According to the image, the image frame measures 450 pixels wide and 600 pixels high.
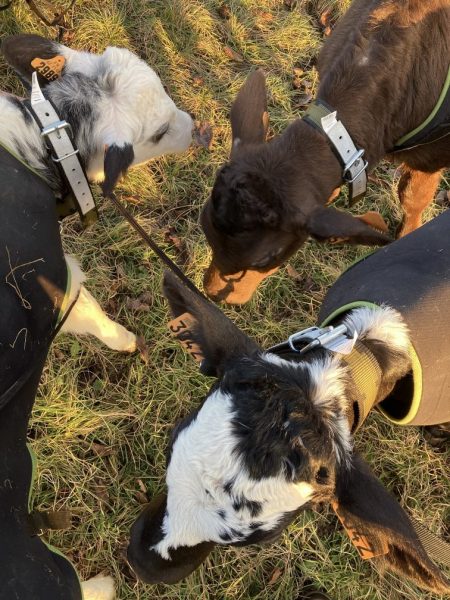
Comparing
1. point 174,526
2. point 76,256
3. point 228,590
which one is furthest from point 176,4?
point 228,590

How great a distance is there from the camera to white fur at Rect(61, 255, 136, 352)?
11.2 ft

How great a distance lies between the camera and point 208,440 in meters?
2.17

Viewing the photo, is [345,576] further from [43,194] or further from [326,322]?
[43,194]

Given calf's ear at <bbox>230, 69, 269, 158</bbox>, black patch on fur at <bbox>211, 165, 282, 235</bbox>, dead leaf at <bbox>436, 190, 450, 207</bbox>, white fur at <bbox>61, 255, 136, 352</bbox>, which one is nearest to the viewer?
black patch on fur at <bbox>211, 165, 282, 235</bbox>

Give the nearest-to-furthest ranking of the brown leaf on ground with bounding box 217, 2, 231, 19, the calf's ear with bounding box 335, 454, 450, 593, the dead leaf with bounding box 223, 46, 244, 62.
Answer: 1. the calf's ear with bounding box 335, 454, 450, 593
2. the dead leaf with bounding box 223, 46, 244, 62
3. the brown leaf on ground with bounding box 217, 2, 231, 19

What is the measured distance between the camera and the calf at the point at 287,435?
2.12m

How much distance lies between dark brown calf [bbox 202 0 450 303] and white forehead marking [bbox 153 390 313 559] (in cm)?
136

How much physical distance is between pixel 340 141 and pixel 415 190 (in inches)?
56.1

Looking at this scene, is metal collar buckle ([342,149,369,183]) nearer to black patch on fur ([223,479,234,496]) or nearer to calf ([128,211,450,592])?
calf ([128,211,450,592])

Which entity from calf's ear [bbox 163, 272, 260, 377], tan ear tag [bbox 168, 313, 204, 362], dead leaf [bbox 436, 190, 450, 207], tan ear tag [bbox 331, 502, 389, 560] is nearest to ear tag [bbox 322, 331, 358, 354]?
calf's ear [bbox 163, 272, 260, 377]

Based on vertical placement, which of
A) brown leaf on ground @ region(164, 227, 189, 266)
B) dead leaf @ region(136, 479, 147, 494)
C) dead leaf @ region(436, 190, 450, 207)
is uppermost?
brown leaf on ground @ region(164, 227, 189, 266)

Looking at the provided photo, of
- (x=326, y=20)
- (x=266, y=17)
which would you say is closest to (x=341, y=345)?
(x=266, y=17)

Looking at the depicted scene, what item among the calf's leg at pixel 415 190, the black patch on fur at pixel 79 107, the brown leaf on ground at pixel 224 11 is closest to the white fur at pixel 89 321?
the black patch on fur at pixel 79 107

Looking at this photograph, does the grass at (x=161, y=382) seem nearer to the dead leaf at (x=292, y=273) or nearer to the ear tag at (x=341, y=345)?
the dead leaf at (x=292, y=273)
